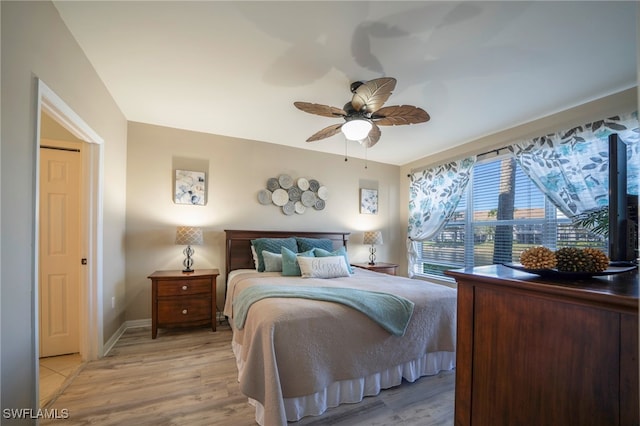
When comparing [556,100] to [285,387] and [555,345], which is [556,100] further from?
[285,387]

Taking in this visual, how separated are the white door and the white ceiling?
3.03 ft

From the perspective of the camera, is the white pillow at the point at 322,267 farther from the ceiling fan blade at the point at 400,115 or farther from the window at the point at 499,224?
the window at the point at 499,224

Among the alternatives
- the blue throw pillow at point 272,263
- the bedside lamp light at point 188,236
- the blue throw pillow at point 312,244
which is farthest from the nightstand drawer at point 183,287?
the blue throw pillow at point 312,244

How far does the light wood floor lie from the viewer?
1.66 m

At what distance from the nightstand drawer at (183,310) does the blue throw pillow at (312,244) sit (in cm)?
137

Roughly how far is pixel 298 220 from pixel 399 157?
2135 millimetres

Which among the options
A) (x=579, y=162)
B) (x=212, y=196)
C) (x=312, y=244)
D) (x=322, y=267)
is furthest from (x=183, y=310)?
(x=579, y=162)

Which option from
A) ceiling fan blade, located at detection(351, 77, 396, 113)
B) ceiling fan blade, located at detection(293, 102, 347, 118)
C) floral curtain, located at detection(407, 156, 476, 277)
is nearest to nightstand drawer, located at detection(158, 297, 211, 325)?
ceiling fan blade, located at detection(293, 102, 347, 118)

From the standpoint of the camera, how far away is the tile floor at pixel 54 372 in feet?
6.14

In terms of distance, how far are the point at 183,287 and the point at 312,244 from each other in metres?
1.72

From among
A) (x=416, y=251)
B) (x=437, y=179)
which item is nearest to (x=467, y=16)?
(x=437, y=179)

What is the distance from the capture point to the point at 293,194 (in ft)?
13.2

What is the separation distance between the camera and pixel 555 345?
79 cm

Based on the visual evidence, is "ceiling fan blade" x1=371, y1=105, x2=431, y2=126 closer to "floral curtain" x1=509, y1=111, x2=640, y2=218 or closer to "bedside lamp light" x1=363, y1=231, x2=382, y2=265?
"floral curtain" x1=509, y1=111, x2=640, y2=218
